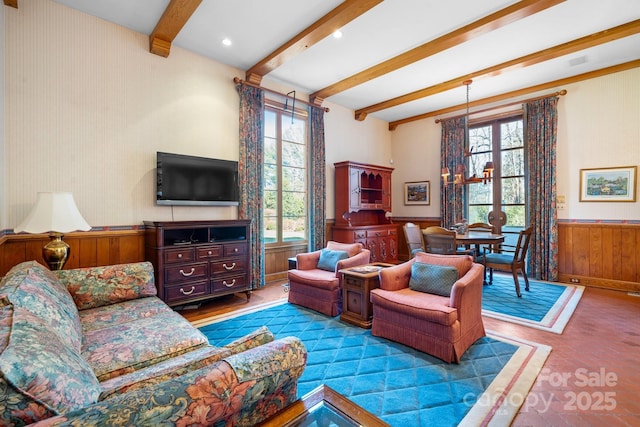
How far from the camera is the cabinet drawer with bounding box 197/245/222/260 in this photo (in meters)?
3.62

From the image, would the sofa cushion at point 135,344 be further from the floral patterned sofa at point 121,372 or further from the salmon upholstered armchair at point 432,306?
the salmon upholstered armchair at point 432,306

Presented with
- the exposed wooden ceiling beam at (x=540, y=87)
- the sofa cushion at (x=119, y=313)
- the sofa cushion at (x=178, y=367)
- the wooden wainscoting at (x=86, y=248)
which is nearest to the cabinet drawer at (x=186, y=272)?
the wooden wainscoting at (x=86, y=248)

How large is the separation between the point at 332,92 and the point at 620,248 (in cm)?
520

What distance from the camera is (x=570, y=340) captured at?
2799mm

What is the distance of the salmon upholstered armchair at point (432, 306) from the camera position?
7.89 ft

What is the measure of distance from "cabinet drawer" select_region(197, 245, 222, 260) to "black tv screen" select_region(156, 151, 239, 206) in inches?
26.8

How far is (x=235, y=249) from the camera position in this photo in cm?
393

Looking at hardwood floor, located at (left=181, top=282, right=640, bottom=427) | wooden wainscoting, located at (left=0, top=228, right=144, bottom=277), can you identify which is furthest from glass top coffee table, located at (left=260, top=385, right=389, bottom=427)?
wooden wainscoting, located at (left=0, top=228, right=144, bottom=277)

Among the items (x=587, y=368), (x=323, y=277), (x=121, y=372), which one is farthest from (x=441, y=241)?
(x=121, y=372)

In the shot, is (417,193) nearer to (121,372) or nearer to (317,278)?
(317,278)

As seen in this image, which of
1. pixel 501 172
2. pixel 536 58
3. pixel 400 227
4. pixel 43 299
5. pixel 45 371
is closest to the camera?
pixel 45 371

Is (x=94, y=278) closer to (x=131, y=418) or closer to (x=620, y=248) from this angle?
(x=131, y=418)

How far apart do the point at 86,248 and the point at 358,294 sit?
10.0ft

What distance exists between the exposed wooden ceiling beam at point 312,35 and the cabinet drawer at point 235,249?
8.38 feet
